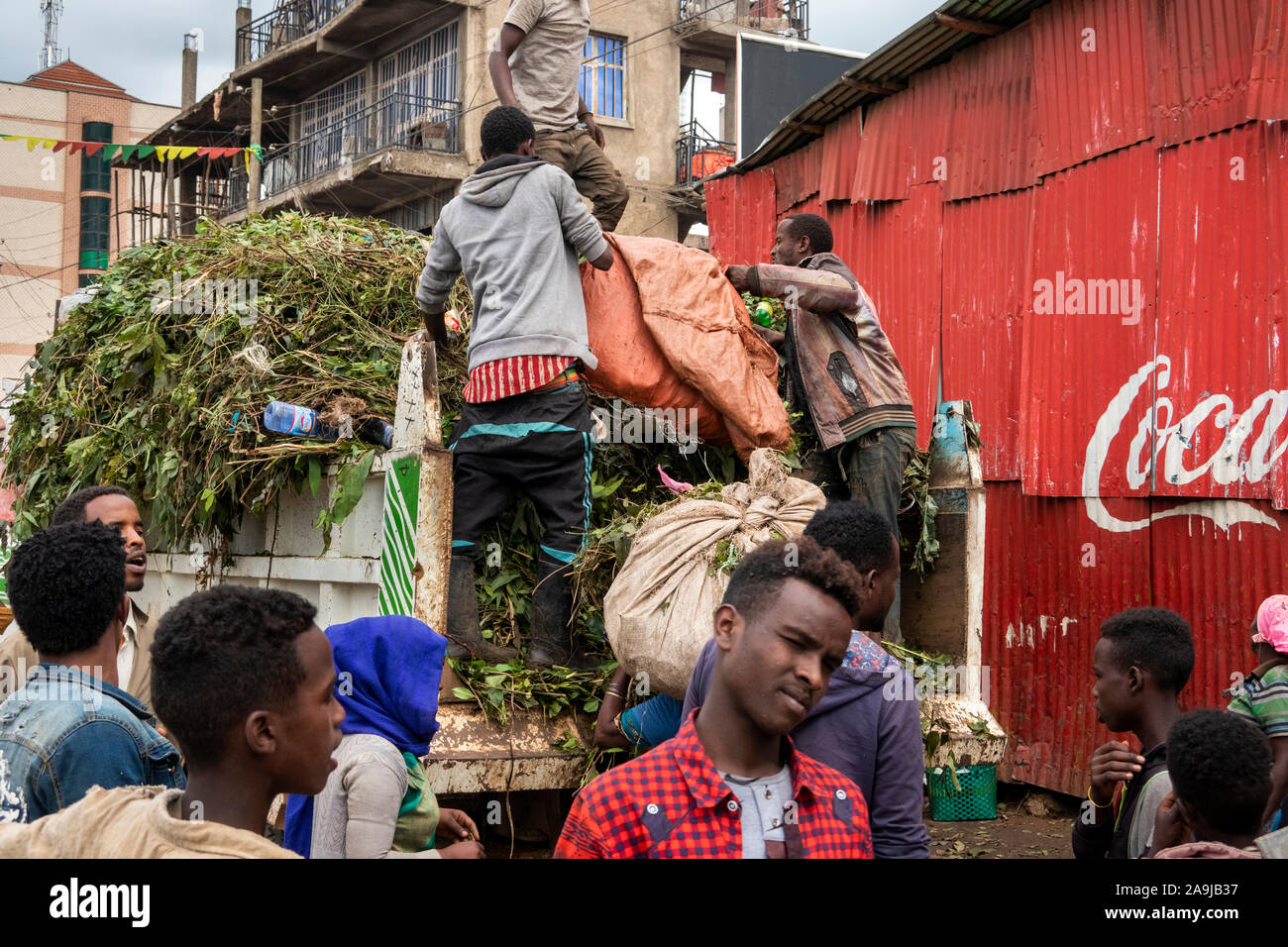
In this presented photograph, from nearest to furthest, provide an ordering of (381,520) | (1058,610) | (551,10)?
1. (381,520)
2. (551,10)
3. (1058,610)

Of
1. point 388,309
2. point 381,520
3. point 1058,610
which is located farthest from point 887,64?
point 381,520

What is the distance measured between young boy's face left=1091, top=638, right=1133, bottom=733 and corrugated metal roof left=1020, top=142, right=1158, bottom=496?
3.72m

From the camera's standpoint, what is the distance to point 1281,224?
227 inches

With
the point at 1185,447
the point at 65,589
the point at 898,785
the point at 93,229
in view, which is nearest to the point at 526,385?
the point at 65,589

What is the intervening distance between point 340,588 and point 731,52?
19.8 meters

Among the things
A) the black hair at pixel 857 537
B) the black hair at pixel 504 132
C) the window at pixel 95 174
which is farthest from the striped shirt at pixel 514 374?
the window at pixel 95 174

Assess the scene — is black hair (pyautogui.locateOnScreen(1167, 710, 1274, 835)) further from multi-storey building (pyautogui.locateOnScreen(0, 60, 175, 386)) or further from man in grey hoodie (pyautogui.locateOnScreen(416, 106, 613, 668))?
multi-storey building (pyautogui.locateOnScreen(0, 60, 175, 386))

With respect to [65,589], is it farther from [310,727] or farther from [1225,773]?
[1225,773]

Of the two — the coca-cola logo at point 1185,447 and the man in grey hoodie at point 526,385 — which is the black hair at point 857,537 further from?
the coca-cola logo at point 1185,447

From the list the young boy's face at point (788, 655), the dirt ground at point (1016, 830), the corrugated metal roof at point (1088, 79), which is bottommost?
the dirt ground at point (1016, 830)

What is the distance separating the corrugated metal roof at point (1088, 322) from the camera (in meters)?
6.49
